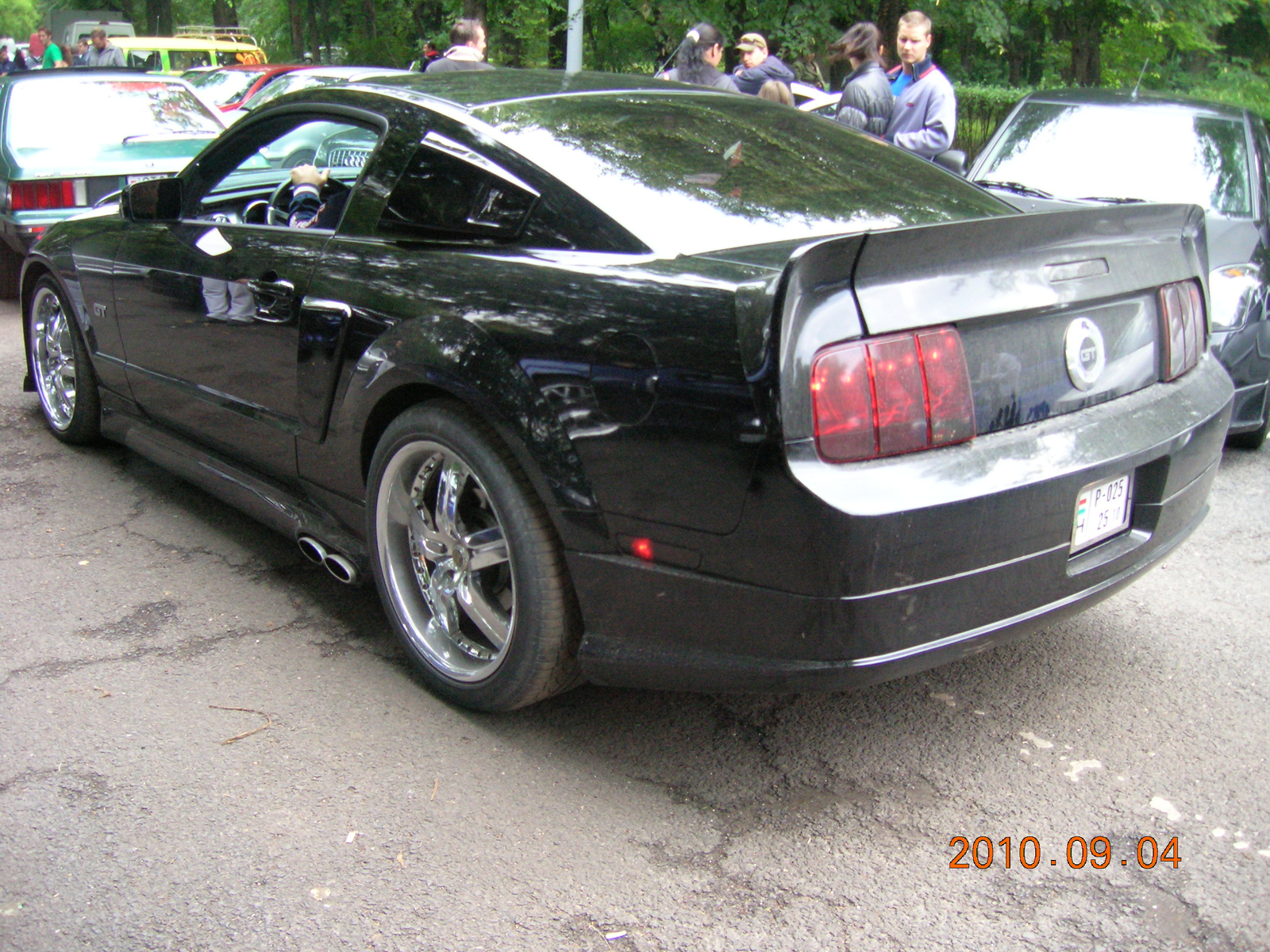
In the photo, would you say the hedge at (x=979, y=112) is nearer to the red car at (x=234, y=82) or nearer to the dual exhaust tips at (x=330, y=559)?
the red car at (x=234, y=82)

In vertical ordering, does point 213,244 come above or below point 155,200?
below

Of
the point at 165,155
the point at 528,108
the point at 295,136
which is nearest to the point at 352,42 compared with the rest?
the point at 165,155

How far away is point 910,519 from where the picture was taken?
89.5 inches

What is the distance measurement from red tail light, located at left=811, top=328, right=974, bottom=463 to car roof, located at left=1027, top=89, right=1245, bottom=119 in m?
4.68

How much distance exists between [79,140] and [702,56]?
4.44 metres

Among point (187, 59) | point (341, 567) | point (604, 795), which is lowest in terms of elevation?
point (604, 795)

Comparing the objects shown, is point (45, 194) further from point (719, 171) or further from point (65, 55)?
point (65, 55)

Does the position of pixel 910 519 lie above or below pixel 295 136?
below

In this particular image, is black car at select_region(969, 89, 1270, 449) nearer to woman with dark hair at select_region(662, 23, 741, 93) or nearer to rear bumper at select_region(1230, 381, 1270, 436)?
rear bumper at select_region(1230, 381, 1270, 436)

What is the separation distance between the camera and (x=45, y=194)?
7.79 metres

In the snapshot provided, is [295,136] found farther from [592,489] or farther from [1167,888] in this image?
[1167,888]

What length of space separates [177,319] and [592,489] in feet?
7.05

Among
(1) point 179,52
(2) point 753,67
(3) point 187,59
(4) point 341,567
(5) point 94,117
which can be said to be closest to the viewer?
(4) point 341,567

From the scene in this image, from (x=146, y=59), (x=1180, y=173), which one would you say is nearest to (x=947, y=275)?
(x=1180, y=173)
